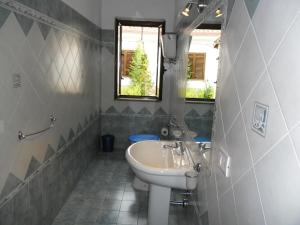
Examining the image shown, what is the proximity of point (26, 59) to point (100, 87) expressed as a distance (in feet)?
7.38

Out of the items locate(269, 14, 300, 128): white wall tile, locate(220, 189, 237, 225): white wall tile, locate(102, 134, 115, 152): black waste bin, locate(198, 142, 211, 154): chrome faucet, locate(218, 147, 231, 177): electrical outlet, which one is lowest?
locate(102, 134, 115, 152): black waste bin

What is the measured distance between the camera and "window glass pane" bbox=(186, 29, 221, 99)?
1.47 m

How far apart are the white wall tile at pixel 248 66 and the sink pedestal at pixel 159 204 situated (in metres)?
1.17

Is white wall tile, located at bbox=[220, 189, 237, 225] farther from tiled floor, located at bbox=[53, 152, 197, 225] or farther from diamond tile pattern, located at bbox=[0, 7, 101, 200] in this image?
diamond tile pattern, located at bbox=[0, 7, 101, 200]

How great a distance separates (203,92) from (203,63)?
0.64 feet

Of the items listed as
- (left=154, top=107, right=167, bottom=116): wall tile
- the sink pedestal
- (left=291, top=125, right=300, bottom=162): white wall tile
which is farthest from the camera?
(left=154, top=107, right=167, bottom=116): wall tile

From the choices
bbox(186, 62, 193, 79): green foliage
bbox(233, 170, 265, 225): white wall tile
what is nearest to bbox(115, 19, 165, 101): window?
bbox(186, 62, 193, 79): green foliage

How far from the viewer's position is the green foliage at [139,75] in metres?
3.97

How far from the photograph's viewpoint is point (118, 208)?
2.57 meters

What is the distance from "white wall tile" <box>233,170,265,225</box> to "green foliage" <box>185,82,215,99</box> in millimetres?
606

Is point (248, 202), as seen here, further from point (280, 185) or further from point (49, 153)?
point (49, 153)

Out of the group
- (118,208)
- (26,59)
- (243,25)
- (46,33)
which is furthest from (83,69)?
(243,25)

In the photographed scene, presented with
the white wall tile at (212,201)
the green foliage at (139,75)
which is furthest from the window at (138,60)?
the white wall tile at (212,201)

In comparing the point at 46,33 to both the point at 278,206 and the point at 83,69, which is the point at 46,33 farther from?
the point at 278,206
